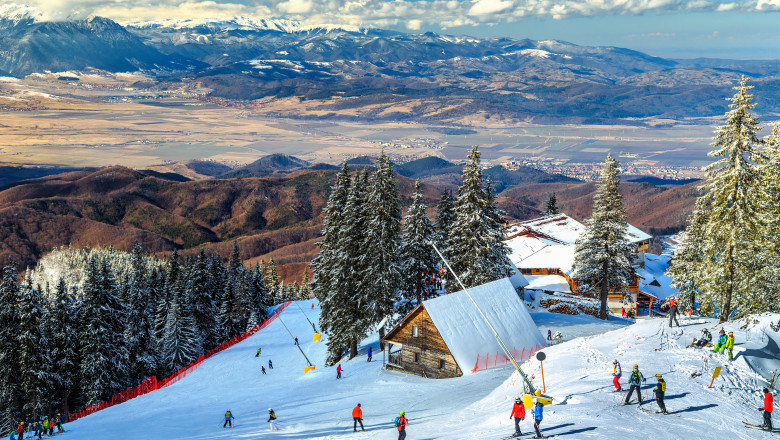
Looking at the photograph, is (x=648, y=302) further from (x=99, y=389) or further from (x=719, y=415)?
(x=99, y=389)

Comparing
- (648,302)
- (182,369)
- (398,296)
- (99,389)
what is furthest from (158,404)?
(648,302)

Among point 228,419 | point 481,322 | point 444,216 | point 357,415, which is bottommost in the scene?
point 228,419

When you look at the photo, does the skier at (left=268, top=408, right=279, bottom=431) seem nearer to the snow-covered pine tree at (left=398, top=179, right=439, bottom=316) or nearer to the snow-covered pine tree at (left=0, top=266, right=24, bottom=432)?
the snow-covered pine tree at (left=398, top=179, right=439, bottom=316)

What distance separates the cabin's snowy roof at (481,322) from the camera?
3769 cm

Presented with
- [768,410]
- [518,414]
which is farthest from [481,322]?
[768,410]

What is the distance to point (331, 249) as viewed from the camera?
52625 millimetres

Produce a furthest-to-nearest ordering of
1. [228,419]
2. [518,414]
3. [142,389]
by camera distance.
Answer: [142,389], [228,419], [518,414]

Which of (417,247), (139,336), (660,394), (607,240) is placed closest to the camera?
(660,394)

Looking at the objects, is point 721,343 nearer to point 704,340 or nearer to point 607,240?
point 704,340

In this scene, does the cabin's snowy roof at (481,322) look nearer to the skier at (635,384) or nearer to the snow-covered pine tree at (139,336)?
the skier at (635,384)

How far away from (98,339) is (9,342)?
22.5 feet

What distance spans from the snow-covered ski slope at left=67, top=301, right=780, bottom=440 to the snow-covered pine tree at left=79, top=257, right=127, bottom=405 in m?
7.56

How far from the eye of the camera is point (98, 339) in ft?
171

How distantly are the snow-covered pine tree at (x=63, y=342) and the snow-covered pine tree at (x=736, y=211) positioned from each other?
2103 inches
